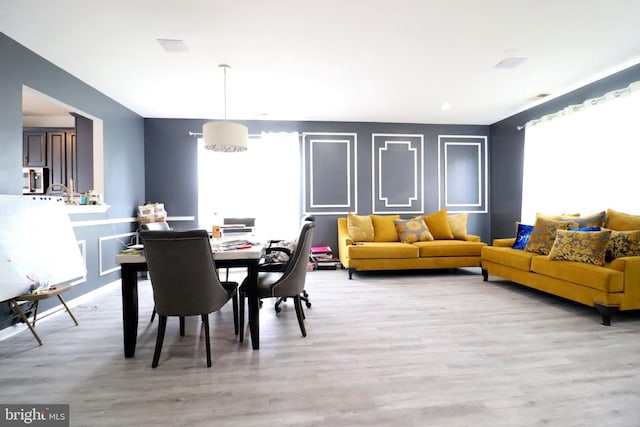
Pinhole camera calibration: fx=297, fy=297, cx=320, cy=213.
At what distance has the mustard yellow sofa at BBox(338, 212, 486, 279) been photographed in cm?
446

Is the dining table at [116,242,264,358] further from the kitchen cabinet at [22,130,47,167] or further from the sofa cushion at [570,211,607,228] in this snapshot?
the kitchen cabinet at [22,130,47,167]

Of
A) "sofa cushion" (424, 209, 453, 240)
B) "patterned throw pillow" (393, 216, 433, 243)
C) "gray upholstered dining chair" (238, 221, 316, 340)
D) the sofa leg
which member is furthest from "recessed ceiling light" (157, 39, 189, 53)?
the sofa leg

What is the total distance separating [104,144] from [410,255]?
4.60 meters

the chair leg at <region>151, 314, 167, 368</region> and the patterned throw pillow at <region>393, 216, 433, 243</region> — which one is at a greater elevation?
the patterned throw pillow at <region>393, 216, 433, 243</region>

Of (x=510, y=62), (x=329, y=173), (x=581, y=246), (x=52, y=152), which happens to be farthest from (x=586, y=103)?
(x=52, y=152)

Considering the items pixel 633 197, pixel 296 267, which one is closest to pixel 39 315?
pixel 296 267

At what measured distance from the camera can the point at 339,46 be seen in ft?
9.52

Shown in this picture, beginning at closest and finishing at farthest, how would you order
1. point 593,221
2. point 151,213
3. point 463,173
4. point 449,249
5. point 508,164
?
point 593,221
point 449,249
point 151,213
point 508,164
point 463,173

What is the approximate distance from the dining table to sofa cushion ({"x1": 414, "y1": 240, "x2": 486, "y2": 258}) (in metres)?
3.10

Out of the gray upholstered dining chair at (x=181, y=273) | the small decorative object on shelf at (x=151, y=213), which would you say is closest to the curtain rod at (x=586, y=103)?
the gray upholstered dining chair at (x=181, y=273)

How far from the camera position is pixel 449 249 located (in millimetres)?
4574

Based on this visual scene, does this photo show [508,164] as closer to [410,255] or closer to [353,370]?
[410,255]

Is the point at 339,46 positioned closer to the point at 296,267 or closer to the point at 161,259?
the point at 296,267

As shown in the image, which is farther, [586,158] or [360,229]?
[360,229]
